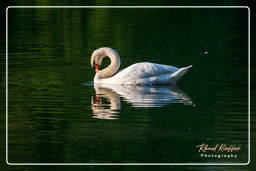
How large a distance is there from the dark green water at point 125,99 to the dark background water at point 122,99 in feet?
0.05

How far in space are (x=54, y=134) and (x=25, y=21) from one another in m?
16.8

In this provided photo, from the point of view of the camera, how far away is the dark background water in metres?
14.5

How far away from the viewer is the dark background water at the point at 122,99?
572 inches

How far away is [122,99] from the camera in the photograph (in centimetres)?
1792

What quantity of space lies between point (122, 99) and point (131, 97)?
31cm

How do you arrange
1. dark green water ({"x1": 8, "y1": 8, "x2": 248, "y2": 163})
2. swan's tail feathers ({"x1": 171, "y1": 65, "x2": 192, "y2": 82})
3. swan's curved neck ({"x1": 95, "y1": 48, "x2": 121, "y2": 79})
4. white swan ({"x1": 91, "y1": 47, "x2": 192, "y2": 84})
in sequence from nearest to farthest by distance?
dark green water ({"x1": 8, "y1": 8, "x2": 248, "y2": 163}) → swan's tail feathers ({"x1": 171, "y1": 65, "x2": 192, "y2": 82}) → white swan ({"x1": 91, "y1": 47, "x2": 192, "y2": 84}) → swan's curved neck ({"x1": 95, "y1": 48, "x2": 121, "y2": 79})

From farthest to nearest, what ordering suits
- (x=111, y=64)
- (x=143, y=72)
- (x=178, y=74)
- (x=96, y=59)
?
(x=96, y=59)
(x=111, y=64)
(x=143, y=72)
(x=178, y=74)

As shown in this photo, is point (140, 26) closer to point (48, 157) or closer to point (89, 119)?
point (89, 119)

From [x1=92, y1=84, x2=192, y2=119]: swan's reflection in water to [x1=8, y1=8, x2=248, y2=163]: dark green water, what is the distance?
0.7 inches

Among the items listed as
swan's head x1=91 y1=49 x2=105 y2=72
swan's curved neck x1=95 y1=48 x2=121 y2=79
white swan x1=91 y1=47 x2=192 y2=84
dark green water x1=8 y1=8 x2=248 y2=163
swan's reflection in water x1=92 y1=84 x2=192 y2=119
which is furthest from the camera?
swan's head x1=91 y1=49 x2=105 y2=72
